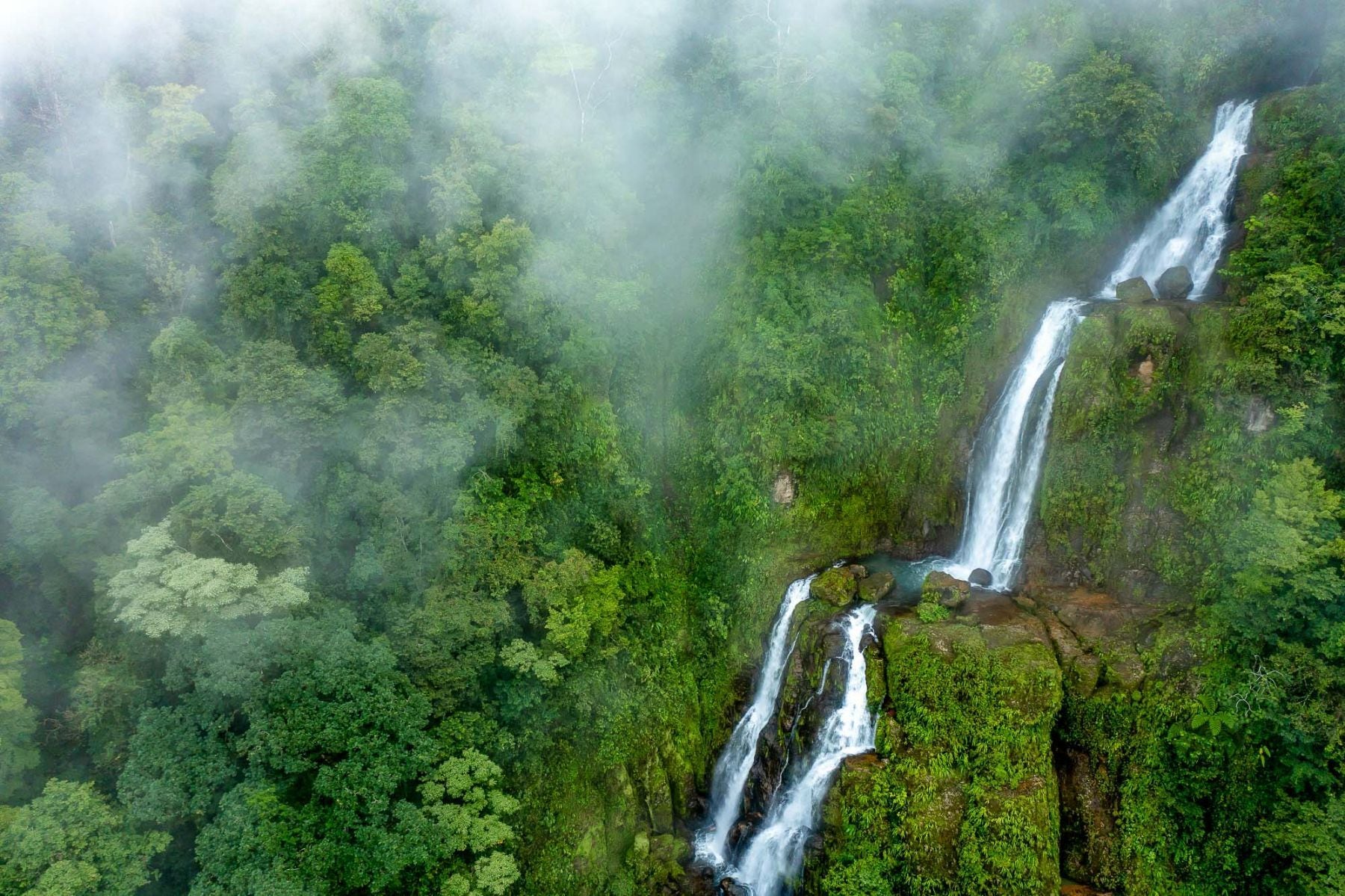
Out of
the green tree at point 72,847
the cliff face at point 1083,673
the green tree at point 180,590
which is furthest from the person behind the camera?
the cliff face at point 1083,673

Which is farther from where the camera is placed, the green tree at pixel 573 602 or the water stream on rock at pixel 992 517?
the green tree at pixel 573 602

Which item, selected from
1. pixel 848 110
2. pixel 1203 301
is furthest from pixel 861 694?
pixel 848 110

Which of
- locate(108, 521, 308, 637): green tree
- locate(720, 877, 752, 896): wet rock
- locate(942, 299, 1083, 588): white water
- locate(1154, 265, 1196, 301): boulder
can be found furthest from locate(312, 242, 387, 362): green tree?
locate(1154, 265, 1196, 301): boulder

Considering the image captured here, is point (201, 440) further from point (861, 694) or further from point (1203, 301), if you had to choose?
point (1203, 301)

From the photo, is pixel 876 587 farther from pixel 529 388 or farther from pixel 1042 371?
pixel 529 388

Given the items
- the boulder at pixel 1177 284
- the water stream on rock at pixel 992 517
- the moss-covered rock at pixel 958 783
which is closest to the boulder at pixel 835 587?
the water stream on rock at pixel 992 517

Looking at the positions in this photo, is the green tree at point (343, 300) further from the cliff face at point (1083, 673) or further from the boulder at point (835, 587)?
the cliff face at point (1083, 673)
